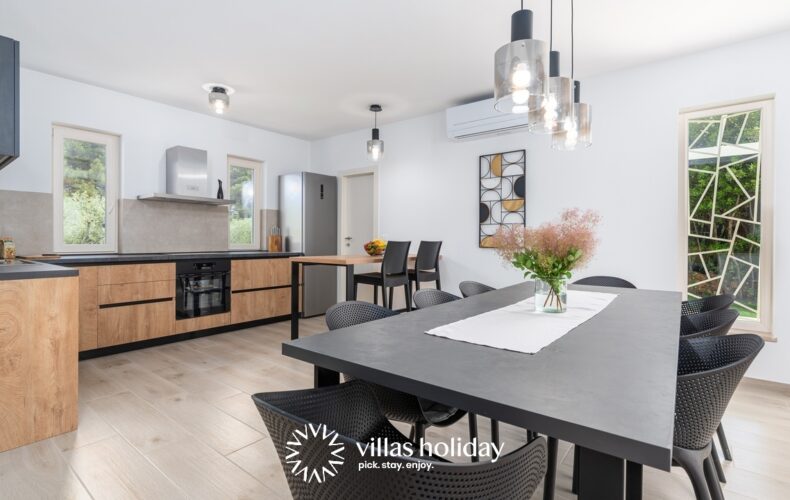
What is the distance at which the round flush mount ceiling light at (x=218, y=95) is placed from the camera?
12.5 ft

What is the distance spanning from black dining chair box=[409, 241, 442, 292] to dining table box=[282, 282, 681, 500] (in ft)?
8.79

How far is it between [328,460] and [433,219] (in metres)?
4.19

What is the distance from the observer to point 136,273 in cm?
366

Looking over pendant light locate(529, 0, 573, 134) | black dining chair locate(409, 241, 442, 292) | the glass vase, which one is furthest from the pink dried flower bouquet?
black dining chair locate(409, 241, 442, 292)

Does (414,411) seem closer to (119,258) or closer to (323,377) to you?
(323,377)

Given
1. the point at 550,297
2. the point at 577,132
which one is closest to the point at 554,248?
the point at 550,297

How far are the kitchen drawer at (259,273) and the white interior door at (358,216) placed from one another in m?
0.99

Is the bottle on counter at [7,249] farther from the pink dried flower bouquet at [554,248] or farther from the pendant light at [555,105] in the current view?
the pendant light at [555,105]

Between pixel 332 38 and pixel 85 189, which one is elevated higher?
pixel 332 38

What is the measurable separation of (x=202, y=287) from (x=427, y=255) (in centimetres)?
236

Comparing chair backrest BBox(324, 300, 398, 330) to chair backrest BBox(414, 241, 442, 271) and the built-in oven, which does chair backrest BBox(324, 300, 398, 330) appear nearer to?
chair backrest BBox(414, 241, 442, 271)

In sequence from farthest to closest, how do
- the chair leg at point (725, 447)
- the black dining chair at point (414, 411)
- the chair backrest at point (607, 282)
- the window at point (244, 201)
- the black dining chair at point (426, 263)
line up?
the window at point (244, 201) < the black dining chair at point (426, 263) < the chair backrest at point (607, 282) < the chair leg at point (725, 447) < the black dining chair at point (414, 411)

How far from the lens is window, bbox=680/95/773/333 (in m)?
2.96

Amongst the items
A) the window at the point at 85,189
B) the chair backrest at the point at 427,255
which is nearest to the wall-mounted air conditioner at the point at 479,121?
the chair backrest at the point at 427,255
